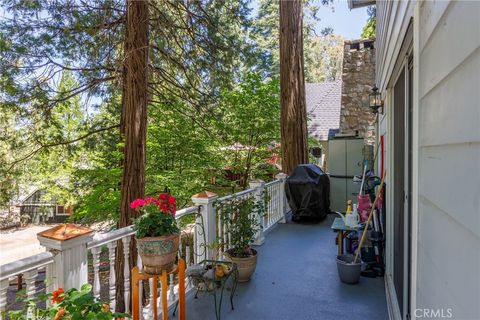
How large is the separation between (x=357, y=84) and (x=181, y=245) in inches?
293

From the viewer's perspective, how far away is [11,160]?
6996mm

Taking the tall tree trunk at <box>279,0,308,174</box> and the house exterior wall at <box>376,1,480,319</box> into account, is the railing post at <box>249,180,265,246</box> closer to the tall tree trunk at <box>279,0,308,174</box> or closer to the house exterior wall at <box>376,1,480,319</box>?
the tall tree trunk at <box>279,0,308,174</box>

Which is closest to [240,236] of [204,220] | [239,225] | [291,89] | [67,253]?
[239,225]

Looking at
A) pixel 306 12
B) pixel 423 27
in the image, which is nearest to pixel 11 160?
pixel 423 27

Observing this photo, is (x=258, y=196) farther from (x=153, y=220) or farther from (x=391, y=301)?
(x=153, y=220)

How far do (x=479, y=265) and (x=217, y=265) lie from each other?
9.19ft

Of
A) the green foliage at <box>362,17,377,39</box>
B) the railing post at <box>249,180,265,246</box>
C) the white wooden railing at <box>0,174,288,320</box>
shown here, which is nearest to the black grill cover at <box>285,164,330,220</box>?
the white wooden railing at <box>0,174,288,320</box>

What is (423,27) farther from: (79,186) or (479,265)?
(79,186)

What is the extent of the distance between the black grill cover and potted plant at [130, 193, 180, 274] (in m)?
4.37

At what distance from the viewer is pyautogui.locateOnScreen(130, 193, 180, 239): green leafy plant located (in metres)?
2.45

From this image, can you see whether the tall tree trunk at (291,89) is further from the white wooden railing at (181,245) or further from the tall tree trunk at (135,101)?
the tall tree trunk at (135,101)

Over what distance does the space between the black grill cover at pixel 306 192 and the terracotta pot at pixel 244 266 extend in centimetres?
305

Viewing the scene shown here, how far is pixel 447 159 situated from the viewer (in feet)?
3.02

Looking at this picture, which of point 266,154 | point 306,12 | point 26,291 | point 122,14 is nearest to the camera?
point 26,291
